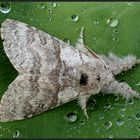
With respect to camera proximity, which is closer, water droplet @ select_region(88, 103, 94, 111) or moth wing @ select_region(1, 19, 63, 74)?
moth wing @ select_region(1, 19, 63, 74)

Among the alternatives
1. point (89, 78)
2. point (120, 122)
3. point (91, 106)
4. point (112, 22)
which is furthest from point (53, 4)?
point (120, 122)

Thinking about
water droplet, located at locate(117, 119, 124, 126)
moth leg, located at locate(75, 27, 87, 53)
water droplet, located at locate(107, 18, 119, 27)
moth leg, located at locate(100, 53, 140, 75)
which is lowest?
water droplet, located at locate(117, 119, 124, 126)

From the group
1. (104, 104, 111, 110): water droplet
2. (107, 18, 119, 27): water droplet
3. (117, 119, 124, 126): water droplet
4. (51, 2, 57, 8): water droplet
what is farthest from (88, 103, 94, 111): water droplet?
(51, 2, 57, 8): water droplet

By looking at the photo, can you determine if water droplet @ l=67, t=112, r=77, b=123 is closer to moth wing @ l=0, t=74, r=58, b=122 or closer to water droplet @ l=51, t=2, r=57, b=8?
moth wing @ l=0, t=74, r=58, b=122

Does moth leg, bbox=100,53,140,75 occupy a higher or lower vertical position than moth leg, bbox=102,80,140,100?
higher

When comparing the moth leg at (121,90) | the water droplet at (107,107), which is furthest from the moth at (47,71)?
the water droplet at (107,107)

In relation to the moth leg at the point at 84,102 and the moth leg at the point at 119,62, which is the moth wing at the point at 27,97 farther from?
the moth leg at the point at 119,62
